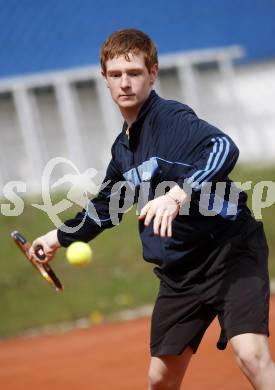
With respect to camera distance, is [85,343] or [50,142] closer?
[85,343]

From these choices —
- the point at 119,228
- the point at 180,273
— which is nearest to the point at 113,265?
the point at 119,228

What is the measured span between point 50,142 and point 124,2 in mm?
3420

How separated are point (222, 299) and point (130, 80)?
1190mm

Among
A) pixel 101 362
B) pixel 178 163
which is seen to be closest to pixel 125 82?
pixel 178 163

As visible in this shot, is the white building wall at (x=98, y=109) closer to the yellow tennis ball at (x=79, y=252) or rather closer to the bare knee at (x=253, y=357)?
the yellow tennis ball at (x=79, y=252)

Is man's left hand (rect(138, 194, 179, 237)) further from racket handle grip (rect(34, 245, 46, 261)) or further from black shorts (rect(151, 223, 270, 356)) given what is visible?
racket handle grip (rect(34, 245, 46, 261))

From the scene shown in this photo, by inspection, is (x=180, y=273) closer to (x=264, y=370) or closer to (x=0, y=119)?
(x=264, y=370)

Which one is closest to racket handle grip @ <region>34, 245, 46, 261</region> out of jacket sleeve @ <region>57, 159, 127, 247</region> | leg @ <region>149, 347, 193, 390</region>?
jacket sleeve @ <region>57, 159, 127, 247</region>

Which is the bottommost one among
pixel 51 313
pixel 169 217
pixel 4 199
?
pixel 51 313

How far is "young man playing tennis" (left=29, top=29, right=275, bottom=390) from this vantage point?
14.0ft

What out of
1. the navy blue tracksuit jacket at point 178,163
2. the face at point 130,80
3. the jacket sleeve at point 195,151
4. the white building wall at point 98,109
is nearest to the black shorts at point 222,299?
the navy blue tracksuit jacket at point 178,163

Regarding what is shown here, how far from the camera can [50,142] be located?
61.8 feet

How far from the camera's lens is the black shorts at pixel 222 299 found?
14.3ft

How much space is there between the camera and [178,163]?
4367mm
